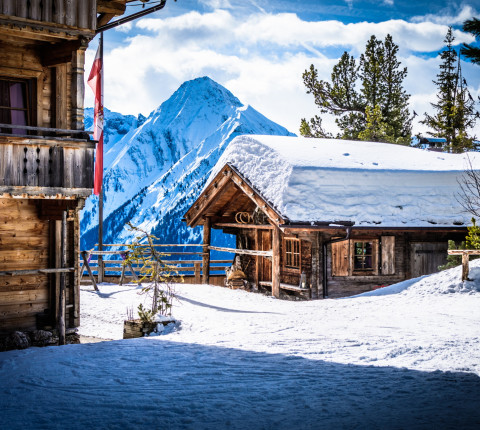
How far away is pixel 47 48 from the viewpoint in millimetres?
11102

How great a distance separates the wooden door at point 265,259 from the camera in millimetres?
20734

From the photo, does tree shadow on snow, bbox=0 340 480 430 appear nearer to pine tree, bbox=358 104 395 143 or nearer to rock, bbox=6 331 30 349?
rock, bbox=6 331 30 349

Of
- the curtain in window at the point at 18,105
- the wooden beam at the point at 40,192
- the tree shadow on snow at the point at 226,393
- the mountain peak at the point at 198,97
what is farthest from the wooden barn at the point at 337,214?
the mountain peak at the point at 198,97

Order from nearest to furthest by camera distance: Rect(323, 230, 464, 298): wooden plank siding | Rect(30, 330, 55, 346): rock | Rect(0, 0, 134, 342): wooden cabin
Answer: Rect(0, 0, 134, 342): wooden cabin < Rect(30, 330, 55, 346): rock < Rect(323, 230, 464, 298): wooden plank siding

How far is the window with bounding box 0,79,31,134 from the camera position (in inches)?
439

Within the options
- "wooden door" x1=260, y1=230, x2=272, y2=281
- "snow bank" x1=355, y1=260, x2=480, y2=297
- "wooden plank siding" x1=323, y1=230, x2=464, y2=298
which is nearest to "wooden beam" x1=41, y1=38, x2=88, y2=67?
"snow bank" x1=355, y1=260, x2=480, y2=297

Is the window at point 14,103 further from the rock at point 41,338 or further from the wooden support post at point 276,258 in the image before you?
the wooden support post at point 276,258

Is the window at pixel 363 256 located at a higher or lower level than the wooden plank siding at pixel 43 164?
lower

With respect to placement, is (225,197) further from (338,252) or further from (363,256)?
(363,256)

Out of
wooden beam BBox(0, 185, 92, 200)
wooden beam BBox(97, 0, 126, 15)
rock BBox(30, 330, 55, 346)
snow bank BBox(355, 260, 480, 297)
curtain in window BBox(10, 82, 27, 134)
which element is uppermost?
wooden beam BBox(97, 0, 126, 15)

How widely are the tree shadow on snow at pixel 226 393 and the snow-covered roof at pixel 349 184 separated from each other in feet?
30.2

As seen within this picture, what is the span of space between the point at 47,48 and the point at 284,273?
458 inches

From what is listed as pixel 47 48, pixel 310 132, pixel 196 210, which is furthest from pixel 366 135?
pixel 47 48

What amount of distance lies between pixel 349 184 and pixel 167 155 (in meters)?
130
